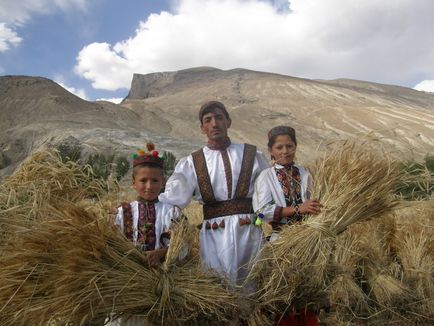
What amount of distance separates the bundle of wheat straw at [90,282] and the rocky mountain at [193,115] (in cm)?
1717

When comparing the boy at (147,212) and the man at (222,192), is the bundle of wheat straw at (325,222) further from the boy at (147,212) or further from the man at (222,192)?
the boy at (147,212)

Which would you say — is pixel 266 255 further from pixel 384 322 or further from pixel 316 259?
pixel 384 322

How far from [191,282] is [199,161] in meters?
0.89

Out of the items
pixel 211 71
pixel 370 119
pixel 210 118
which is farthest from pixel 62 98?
pixel 211 71

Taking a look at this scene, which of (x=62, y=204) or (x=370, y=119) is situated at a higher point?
(x=370, y=119)

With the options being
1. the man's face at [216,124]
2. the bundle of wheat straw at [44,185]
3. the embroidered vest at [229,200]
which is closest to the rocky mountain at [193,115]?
the bundle of wheat straw at [44,185]

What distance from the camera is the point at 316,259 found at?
Answer: 2172mm

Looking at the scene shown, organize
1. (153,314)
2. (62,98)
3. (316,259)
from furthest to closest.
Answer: (62,98)
(316,259)
(153,314)

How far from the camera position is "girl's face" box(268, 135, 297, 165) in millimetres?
2684

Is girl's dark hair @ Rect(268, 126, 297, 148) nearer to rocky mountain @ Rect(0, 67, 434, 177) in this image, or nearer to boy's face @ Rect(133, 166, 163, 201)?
boy's face @ Rect(133, 166, 163, 201)

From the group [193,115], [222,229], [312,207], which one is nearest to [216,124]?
[222,229]

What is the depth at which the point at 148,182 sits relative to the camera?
2432 millimetres

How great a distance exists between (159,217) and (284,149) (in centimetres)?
88

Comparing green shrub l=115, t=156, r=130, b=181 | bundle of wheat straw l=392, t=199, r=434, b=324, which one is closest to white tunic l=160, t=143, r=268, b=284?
green shrub l=115, t=156, r=130, b=181
